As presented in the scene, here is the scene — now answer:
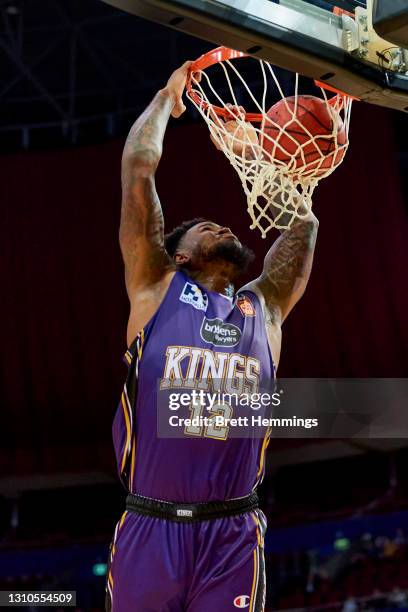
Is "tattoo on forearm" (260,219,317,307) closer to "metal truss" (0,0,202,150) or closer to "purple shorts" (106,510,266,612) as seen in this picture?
"purple shorts" (106,510,266,612)

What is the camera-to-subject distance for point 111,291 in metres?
10.8

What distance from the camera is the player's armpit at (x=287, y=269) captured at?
3.41 meters

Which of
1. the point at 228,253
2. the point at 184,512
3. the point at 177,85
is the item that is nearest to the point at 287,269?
the point at 228,253

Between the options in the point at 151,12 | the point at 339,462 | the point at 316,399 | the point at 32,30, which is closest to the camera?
the point at 151,12

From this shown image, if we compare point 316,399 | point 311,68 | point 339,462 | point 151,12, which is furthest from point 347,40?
point 339,462

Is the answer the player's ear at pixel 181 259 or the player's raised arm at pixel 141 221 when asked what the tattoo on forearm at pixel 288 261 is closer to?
the player's ear at pixel 181 259

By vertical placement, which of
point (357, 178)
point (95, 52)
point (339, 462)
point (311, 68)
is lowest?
point (339, 462)

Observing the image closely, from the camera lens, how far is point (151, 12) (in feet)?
7.84

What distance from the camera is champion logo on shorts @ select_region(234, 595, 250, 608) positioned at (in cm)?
270

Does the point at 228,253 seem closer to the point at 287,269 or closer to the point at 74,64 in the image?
the point at 287,269

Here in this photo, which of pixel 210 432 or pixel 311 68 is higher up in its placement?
pixel 311 68

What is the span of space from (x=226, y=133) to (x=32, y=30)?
319 inches

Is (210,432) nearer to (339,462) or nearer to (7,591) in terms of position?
(7,591)

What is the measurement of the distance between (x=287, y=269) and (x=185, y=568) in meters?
1.33
